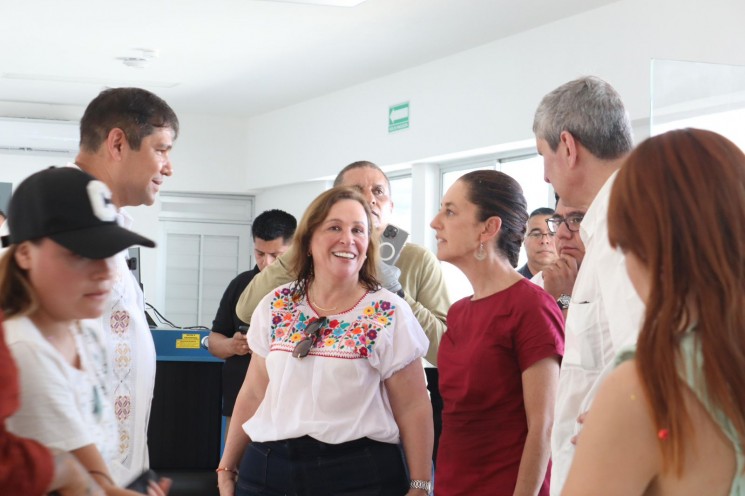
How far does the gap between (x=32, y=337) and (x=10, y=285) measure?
0.35ft

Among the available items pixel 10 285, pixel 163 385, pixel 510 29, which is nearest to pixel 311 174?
pixel 510 29

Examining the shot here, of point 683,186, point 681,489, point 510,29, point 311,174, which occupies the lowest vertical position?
point 681,489

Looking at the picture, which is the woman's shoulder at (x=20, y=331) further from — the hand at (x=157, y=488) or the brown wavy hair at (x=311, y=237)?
the brown wavy hair at (x=311, y=237)

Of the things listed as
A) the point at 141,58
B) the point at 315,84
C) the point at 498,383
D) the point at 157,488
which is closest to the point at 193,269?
the point at 315,84

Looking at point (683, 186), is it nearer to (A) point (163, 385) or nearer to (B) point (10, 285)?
(B) point (10, 285)

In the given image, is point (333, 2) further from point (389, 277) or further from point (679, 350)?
point (679, 350)

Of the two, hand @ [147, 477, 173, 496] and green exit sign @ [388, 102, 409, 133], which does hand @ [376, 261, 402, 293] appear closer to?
hand @ [147, 477, 173, 496]

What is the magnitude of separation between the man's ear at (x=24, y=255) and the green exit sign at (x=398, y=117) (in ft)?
22.9

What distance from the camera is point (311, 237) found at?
2951 mm

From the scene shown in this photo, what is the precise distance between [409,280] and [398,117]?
530 cm

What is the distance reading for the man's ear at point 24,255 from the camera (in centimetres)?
147

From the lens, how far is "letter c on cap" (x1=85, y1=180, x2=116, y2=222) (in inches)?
59.5

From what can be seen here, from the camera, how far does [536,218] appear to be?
4.86 m

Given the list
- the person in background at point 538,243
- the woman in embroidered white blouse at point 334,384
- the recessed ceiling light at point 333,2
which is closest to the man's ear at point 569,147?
the woman in embroidered white blouse at point 334,384
